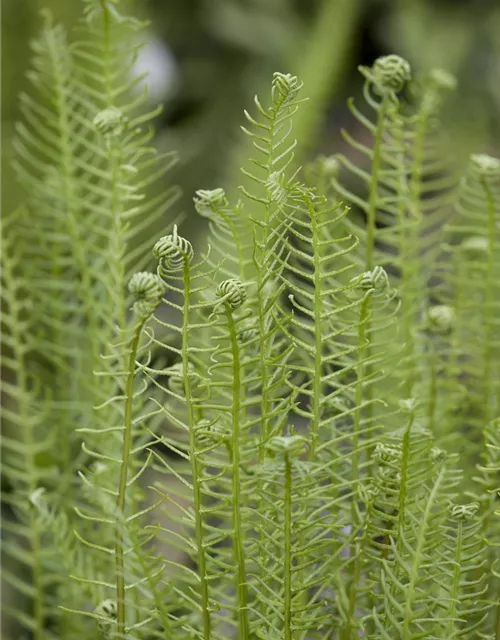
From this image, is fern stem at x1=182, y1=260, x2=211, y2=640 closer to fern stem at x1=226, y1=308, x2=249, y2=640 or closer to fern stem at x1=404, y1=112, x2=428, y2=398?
fern stem at x1=226, y1=308, x2=249, y2=640

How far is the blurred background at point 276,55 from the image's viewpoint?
1.09 metres

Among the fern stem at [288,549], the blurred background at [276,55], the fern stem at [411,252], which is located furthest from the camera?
the blurred background at [276,55]

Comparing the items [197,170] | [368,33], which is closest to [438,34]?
[368,33]

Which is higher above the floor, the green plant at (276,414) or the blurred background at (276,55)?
the blurred background at (276,55)

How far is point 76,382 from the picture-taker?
0.38 m

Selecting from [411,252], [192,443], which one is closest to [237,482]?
[192,443]

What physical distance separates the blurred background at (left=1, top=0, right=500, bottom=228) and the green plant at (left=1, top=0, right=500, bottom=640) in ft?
2.09

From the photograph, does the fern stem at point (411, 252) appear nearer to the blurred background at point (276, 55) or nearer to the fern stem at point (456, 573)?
the fern stem at point (456, 573)

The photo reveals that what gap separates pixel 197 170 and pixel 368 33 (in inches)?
23.0

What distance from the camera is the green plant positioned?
0.66 ft

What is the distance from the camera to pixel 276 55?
1.37m

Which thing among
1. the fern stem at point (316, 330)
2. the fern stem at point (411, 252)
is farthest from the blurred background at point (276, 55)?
the fern stem at point (316, 330)

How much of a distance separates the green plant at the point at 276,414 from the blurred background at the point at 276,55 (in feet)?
2.09

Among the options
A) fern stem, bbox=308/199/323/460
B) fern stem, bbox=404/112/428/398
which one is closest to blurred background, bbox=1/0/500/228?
fern stem, bbox=404/112/428/398
